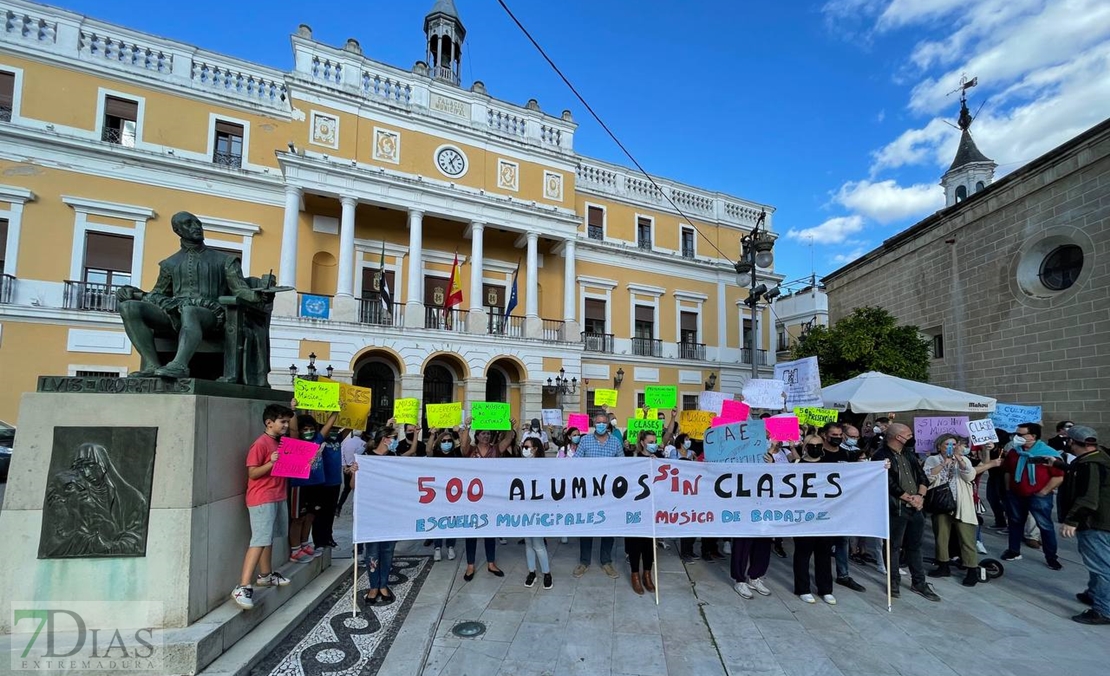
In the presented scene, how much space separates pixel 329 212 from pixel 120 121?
648 cm

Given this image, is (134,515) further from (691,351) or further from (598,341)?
(691,351)

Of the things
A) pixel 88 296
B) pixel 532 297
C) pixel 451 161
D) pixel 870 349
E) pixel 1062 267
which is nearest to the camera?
pixel 1062 267

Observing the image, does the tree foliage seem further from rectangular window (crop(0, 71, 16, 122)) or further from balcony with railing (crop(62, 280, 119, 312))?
rectangular window (crop(0, 71, 16, 122))

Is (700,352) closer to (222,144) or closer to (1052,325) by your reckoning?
(1052,325)

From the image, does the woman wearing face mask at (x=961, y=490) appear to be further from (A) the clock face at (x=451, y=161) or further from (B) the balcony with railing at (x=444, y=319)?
(A) the clock face at (x=451, y=161)

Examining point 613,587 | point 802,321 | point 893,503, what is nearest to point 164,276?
point 613,587

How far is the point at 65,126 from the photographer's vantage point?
15.0 metres

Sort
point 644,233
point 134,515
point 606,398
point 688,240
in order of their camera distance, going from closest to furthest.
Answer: point 134,515 < point 606,398 < point 644,233 < point 688,240

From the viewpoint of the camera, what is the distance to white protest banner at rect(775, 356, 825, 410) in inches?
340

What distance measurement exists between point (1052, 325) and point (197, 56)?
25.9 m

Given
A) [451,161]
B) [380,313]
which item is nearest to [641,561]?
[380,313]

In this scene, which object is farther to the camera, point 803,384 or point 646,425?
point 646,425

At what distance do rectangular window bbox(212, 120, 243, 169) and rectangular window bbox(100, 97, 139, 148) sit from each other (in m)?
2.15

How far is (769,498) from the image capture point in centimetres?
531
